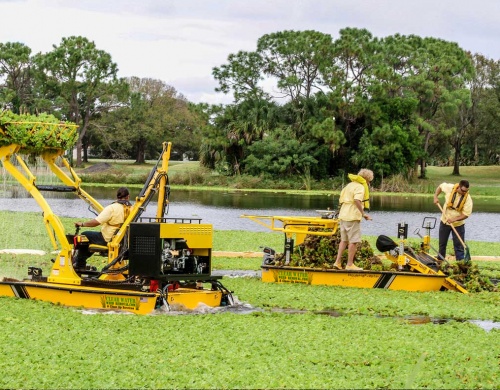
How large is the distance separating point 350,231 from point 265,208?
2520cm

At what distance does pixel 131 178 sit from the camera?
6184 centimetres

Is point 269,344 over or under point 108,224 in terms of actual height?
under

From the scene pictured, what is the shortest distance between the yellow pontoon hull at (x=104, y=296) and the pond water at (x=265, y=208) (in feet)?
43.2

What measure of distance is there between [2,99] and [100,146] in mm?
15654

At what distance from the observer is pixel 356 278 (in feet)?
51.6

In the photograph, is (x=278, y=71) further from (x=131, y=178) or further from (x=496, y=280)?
(x=496, y=280)

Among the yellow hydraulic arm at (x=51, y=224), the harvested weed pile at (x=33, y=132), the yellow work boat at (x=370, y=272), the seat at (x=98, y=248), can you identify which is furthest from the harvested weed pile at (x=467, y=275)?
the harvested weed pile at (x=33, y=132)

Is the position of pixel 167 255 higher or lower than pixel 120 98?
lower

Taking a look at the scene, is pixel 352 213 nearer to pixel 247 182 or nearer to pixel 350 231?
pixel 350 231

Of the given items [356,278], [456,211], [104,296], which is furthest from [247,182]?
[104,296]

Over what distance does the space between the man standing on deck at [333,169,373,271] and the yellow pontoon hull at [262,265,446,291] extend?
0.24 metres

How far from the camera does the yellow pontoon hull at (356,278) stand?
50.5 feet

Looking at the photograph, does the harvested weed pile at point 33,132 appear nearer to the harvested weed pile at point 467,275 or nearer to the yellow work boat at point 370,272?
the yellow work boat at point 370,272

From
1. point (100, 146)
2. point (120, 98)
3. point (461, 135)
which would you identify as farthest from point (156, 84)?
point (461, 135)
